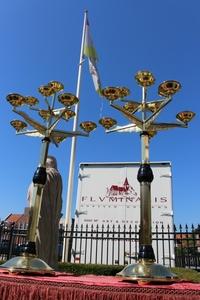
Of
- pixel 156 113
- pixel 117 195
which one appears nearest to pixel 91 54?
pixel 117 195

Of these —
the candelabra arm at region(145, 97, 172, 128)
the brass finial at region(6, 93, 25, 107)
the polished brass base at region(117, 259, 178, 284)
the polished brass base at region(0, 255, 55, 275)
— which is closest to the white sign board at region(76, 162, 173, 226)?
the candelabra arm at region(145, 97, 172, 128)

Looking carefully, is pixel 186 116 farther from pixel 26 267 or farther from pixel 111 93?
pixel 26 267

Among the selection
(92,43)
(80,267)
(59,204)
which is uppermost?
(92,43)

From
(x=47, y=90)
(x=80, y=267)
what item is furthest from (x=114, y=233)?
(x=47, y=90)

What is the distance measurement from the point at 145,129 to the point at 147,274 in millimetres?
1792

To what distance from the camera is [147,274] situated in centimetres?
253

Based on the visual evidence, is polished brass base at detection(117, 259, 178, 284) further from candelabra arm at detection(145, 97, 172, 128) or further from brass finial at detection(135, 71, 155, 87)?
brass finial at detection(135, 71, 155, 87)

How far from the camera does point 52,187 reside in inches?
246

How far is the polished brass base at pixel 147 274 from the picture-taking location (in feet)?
8.02

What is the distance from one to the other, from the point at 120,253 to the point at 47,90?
7.64 meters

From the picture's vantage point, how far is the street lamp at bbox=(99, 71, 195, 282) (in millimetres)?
2623

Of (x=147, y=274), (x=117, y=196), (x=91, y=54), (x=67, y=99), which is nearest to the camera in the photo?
(x=147, y=274)

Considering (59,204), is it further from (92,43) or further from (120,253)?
(92,43)

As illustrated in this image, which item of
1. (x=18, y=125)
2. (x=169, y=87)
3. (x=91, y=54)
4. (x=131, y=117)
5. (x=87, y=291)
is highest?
(x=91, y=54)
